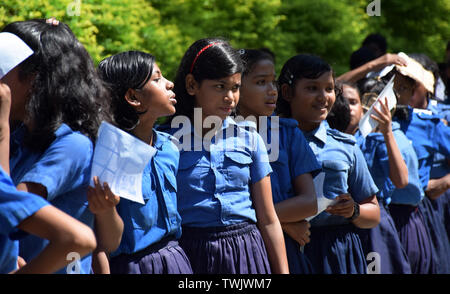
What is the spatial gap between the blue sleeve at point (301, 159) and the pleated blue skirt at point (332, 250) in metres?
0.47

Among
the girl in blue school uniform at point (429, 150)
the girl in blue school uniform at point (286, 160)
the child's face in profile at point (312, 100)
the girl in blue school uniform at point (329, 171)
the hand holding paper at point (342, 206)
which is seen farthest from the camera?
the girl in blue school uniform at point (429, 150)

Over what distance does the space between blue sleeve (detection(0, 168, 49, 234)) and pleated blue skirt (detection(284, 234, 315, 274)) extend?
2037mm

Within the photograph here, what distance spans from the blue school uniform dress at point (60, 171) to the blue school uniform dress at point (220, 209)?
78cm

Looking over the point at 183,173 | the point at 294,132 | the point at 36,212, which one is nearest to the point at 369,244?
the point at 294,132

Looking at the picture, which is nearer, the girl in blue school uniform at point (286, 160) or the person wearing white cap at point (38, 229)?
the person wearing white cap at point (38, 229)

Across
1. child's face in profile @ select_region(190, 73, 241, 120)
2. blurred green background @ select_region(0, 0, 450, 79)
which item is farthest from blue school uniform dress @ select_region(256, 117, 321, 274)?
blurred green background @ select_region(0, 0, 450, 79)

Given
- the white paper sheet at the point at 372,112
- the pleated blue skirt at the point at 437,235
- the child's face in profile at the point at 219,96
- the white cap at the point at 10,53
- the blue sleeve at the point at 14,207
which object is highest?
the white cap at the point at 10,53

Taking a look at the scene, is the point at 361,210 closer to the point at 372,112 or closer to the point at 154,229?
the point at 372,112

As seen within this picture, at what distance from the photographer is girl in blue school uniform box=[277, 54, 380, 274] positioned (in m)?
3.73

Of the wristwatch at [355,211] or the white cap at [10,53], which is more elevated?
the white cap at [10,53]

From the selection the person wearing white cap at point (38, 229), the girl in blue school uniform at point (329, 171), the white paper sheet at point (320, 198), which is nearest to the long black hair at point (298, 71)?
the girl in blue school uniform at point (329, 171)

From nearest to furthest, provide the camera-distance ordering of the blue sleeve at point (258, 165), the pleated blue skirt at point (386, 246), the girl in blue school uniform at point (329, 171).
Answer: the blue sleeve at point (258, 165) → the girl in blue school uniform at point (329, 171) → the pleated blue skirt at point (386, 246)

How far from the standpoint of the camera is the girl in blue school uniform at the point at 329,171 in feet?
12.2

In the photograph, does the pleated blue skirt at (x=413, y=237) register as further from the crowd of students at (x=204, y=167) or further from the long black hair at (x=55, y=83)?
the long black hair at (x=55, y=83)
